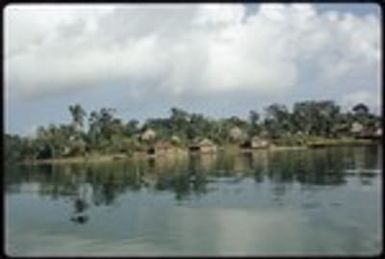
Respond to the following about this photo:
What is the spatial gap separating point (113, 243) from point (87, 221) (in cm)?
146

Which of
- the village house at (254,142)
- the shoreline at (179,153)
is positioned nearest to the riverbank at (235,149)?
the shoreline at (179,153)

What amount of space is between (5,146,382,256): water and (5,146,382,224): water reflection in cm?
3

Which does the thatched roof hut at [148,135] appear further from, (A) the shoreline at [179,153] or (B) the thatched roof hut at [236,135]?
(B) the thatched roof hut at [236,135]

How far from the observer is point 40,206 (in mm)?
8047

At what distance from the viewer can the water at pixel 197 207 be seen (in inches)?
209

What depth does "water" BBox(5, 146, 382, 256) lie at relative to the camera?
17.5 ft

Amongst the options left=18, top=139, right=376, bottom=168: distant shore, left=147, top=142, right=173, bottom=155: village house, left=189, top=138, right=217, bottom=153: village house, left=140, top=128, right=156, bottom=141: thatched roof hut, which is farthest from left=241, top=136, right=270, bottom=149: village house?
left=140, top=128, right=156, bottom=141: thatched roof hut

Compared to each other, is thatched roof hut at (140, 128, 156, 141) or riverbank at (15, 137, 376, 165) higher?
thatched roof hut at (140, 128, 156, 141)

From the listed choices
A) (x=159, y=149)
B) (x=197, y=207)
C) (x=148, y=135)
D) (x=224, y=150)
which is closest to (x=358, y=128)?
(x=197, y=207)

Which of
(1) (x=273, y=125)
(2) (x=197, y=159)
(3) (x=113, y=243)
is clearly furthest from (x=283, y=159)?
(3) (x=113, y=243)

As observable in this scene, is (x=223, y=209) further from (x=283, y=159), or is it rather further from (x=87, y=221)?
(x=283, y=159)

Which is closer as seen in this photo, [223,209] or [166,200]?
[223,209]

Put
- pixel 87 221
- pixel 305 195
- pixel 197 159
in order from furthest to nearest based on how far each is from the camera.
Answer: pixel 197 159 → pixel 305 195 → pixel 87 221

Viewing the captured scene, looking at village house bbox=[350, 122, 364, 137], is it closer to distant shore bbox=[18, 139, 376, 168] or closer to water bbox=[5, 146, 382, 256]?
distant shore bbox=[18, 139, 376, 168]
